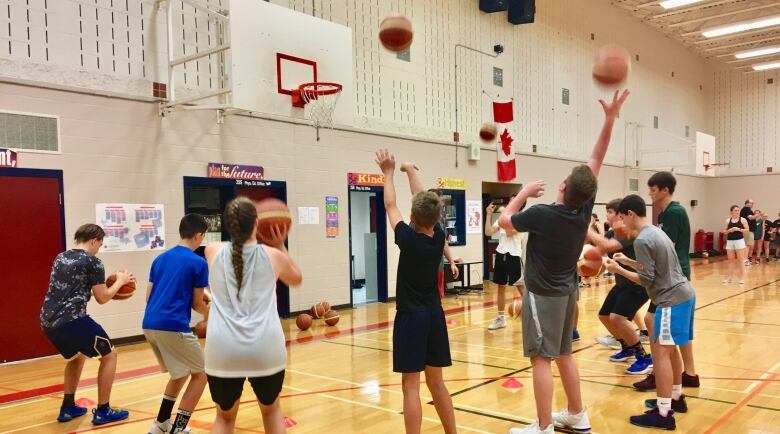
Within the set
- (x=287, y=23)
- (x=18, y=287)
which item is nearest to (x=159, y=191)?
(x=18, y=287)

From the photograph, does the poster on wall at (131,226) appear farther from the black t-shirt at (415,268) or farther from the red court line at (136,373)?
the black t-shirt at (415,268)

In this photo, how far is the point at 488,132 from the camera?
43.1 ft

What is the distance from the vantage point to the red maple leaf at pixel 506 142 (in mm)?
14249

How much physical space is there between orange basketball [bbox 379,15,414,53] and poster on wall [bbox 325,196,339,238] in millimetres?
4683

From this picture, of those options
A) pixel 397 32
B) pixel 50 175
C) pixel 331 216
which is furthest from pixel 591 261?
pixel 50 175

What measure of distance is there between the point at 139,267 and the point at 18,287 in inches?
56.3

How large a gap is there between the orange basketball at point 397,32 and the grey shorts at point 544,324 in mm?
3422

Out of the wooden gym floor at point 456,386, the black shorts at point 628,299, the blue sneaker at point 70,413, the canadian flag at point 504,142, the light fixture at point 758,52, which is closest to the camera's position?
the wooden gym floor at point 456,386

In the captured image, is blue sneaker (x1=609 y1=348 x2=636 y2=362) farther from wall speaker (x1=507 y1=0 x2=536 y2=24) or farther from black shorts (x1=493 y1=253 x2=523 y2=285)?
wall speaker (x1=507 y1=0 x2=536 y2=24)

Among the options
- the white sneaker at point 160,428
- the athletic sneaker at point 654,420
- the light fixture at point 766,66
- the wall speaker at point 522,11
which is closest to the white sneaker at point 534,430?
the athletic sneaker at point 654,420

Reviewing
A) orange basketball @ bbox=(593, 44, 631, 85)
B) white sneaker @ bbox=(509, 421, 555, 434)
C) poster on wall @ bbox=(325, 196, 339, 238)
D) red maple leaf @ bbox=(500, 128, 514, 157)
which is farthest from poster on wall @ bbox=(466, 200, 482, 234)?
white sneaker @ bbox=(509, 421, 555, 434)

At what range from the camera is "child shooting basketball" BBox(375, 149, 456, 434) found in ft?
11.4

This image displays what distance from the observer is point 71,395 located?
4914 millimetres

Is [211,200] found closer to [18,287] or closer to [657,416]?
[18,287]
